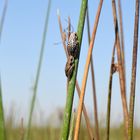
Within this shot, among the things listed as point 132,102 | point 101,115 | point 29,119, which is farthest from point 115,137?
point 132,102

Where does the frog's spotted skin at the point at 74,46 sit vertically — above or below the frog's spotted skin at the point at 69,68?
above

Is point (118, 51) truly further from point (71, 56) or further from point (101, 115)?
point (101, 115)

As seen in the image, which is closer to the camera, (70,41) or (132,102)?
(70,41)

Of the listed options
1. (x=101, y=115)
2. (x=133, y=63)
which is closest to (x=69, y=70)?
(x=133, y=63)

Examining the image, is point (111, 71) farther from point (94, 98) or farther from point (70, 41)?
point (70, 41)

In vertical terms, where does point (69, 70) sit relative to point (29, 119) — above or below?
above

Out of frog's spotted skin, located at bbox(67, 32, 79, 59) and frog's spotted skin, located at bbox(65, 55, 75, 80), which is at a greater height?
frog's spotted skin, located at bbox(67, 32, 79, 59)

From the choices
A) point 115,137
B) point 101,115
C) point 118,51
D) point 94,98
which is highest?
point 118,51

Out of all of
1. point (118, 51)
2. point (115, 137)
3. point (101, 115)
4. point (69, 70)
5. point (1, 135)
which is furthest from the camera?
point (115, 137)

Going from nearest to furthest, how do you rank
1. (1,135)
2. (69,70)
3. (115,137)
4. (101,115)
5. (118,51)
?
(69,70), (1,135), (118,51), (101,115), (115,137)
